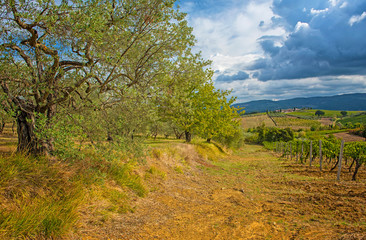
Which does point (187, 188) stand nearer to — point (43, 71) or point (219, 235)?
point (219, 235)

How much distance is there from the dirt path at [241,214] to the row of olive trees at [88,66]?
2830 millimetres

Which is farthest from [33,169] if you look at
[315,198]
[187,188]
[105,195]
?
[315,198]

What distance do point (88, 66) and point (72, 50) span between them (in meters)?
0.96

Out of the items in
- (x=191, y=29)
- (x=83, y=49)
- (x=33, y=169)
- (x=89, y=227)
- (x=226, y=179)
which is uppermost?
(x=191, y=29)

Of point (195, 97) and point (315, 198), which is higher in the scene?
point (195, 97)

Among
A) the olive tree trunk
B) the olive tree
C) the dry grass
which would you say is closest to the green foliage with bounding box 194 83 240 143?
the olive tree

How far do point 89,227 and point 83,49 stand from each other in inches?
188

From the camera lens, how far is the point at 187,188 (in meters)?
10.2

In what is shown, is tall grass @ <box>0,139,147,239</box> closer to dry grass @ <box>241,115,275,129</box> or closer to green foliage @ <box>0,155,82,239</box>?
green foliage @ <box>0,155,82,239</box>

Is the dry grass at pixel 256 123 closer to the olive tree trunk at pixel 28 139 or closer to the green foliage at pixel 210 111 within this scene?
the green foliage at pixel 210 111

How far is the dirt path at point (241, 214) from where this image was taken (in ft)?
17.6

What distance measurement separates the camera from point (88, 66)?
607cm

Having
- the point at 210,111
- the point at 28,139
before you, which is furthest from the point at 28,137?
the point at 210,111

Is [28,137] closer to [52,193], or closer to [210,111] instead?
[52,193]
